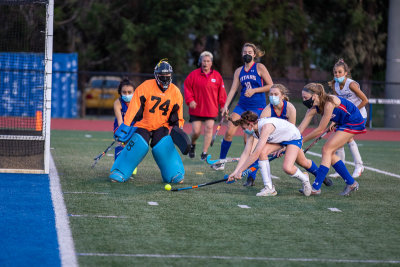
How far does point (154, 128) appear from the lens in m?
8.81

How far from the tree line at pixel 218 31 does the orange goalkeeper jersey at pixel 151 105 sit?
15.4m

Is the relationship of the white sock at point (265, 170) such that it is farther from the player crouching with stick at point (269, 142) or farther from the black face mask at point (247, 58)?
the black face mask at point (247, 58)

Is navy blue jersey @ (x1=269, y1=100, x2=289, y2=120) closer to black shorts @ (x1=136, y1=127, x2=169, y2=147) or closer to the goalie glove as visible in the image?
black shorts @ (x1=136, y1=127, x2=169, y2=147)

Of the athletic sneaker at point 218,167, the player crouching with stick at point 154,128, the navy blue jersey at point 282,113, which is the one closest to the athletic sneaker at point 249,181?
the player crouching with stick at point 154,128

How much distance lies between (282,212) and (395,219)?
1142 mm

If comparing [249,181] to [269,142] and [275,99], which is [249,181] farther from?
[275,99]

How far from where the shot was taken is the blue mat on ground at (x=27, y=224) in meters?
4.85

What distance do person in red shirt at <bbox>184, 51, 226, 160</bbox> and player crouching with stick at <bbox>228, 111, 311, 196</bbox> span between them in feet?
11.2

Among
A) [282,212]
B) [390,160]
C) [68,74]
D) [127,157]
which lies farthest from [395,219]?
[68,74]

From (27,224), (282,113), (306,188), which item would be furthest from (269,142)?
(27,224)

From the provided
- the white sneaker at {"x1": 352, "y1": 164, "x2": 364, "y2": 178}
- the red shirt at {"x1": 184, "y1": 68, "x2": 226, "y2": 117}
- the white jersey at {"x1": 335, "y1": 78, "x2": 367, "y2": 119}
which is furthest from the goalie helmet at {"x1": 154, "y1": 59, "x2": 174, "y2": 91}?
the white sneaker at {"x1": 352, "y1": 164, "x2": 364, "y2": 178}

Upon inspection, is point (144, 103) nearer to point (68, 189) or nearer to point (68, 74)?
point (68, 189)

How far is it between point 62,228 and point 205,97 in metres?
6.03

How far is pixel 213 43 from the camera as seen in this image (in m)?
28.6
